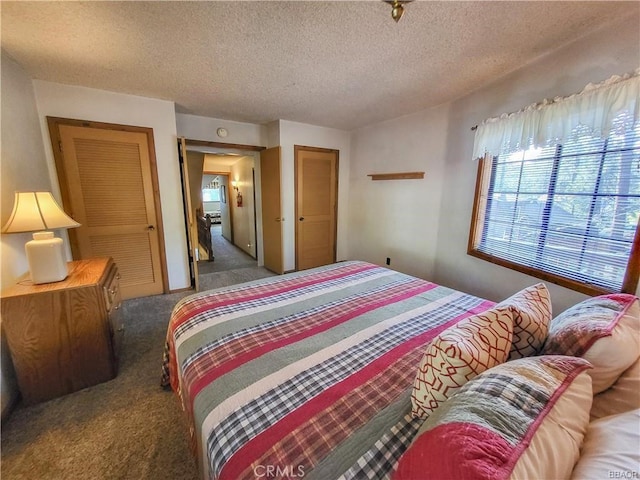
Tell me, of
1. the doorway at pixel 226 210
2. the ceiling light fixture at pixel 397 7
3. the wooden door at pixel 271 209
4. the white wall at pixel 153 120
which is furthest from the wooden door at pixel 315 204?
the ceiling light fixture at pixel 397 7

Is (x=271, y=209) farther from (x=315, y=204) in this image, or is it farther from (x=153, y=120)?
(x=153, y=120)

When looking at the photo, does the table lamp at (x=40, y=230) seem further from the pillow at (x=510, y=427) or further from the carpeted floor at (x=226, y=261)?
the carpeted floor at (x=226, y=261)

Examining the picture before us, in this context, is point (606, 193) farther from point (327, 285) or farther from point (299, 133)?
point (299, 133)

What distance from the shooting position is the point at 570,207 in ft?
5.98

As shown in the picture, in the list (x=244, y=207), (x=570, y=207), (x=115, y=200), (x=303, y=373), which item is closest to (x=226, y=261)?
(x=244, y=207)

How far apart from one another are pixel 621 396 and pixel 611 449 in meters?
0.29

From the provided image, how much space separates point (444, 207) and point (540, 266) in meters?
1.10

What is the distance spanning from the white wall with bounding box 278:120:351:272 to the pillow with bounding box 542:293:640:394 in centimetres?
331

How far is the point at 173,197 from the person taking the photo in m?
3.06

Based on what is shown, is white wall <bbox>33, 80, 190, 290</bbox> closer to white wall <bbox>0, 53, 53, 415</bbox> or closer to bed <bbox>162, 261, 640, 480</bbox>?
white wall <bbox>0, 53, 53, 415</bbox>

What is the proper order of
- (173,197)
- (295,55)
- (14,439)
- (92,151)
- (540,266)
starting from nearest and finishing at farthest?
(14,439), (295,55), (540,266), (92,151), (173,197)

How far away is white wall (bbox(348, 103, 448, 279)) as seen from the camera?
2.99 m

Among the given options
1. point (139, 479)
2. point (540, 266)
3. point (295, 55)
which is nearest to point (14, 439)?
point (139, 479)

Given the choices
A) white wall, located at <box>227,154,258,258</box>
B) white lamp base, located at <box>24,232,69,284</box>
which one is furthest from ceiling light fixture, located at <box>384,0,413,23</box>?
white wall, located at <box>227,154,258,258</box>
